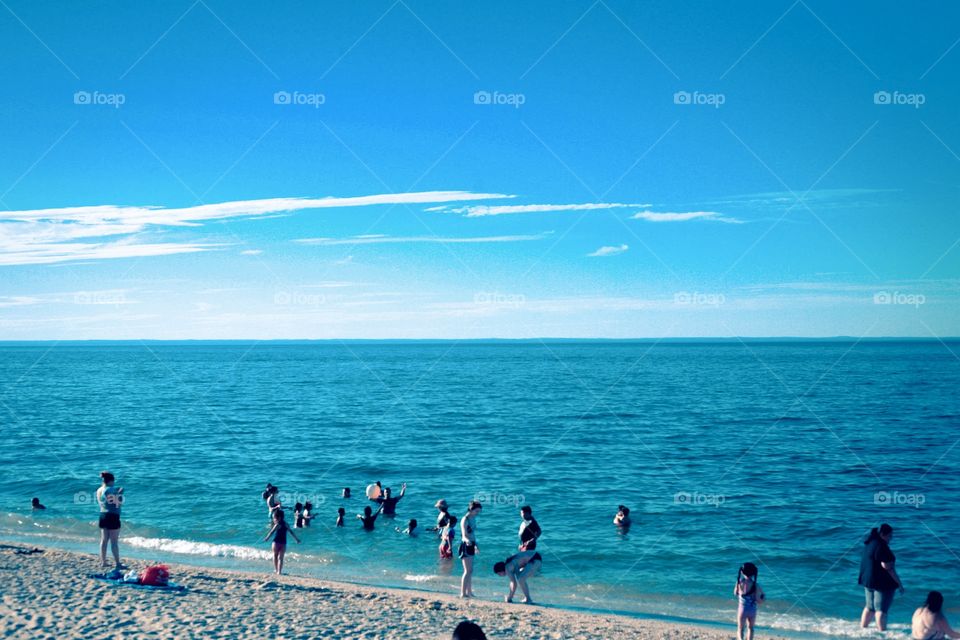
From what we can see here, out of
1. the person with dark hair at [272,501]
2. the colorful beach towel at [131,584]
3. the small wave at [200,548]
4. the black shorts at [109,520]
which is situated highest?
the person with dark hair at [272,501]

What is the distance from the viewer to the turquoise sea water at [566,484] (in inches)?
736

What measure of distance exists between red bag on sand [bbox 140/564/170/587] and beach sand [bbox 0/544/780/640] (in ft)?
1.24

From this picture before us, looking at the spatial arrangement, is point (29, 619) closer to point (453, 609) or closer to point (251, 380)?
point (453, 609)

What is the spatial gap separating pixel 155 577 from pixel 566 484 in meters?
18.5

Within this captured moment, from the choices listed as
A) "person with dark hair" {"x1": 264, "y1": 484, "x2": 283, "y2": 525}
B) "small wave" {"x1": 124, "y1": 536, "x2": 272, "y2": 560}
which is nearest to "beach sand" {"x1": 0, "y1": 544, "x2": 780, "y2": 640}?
"person with dark hair" {"x1": 264, "y1": 484, "x2": 283, "y2": 525}

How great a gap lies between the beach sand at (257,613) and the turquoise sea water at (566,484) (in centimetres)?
204

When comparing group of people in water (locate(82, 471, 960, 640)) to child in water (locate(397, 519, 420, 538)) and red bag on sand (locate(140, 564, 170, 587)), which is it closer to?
child in water (locate(397, 519, 420, 538))

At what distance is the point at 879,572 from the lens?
42.2 ft

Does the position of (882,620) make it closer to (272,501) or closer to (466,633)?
(466,633)

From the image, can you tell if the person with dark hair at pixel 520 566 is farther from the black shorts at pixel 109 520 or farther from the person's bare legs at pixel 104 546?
the person's bare legs at pixel 104 546

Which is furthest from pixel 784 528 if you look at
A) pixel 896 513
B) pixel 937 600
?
pixel 937 600

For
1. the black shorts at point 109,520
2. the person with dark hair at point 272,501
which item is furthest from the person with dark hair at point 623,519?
the black shorts at point 109,520

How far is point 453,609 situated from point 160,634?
5.82 m

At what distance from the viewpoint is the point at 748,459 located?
36.0 meters
